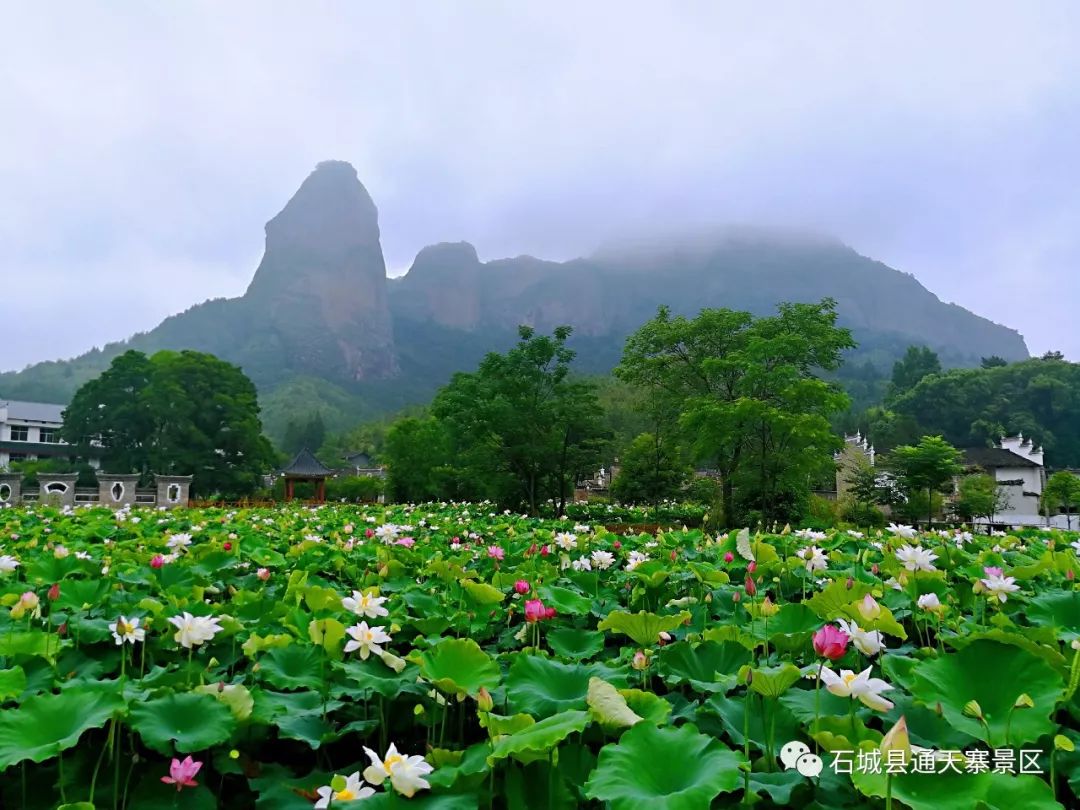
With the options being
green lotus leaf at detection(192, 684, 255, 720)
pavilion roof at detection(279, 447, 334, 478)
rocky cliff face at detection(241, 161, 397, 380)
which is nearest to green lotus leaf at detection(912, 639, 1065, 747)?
green lotus leaf at detection(192, 684, 255, 720)

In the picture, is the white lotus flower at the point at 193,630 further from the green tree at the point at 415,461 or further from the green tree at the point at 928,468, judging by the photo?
the green tree at the point at 415,461

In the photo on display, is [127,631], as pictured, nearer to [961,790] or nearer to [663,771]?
[663,771]

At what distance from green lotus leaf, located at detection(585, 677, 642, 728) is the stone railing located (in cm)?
2055

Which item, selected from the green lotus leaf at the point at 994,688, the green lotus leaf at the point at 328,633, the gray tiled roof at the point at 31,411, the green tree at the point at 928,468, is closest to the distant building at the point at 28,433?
the gray tiled roof at the point at 31,411

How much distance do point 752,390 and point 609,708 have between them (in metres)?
16.5

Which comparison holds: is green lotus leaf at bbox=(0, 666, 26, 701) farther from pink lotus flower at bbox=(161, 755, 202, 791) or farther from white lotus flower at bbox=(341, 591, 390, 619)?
white lotus flower at bbox=(341, 591, 390, 619)

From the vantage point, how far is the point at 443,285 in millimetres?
152500

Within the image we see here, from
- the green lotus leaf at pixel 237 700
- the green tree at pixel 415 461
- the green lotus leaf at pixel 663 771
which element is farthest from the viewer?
the green tree at pixel 415 461

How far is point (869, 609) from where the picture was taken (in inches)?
56.1

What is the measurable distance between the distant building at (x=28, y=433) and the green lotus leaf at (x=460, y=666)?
48593 millimetres

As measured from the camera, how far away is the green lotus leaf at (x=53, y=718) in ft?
3.78

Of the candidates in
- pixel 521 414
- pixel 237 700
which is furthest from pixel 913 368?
pixel 237 700

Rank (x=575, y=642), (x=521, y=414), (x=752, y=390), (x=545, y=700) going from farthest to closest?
(x=521, y=414) → (x=752, y=390) → (x=575, y=642) → (x=545, y=700)

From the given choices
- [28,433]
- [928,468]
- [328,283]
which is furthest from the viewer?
[328,283]
